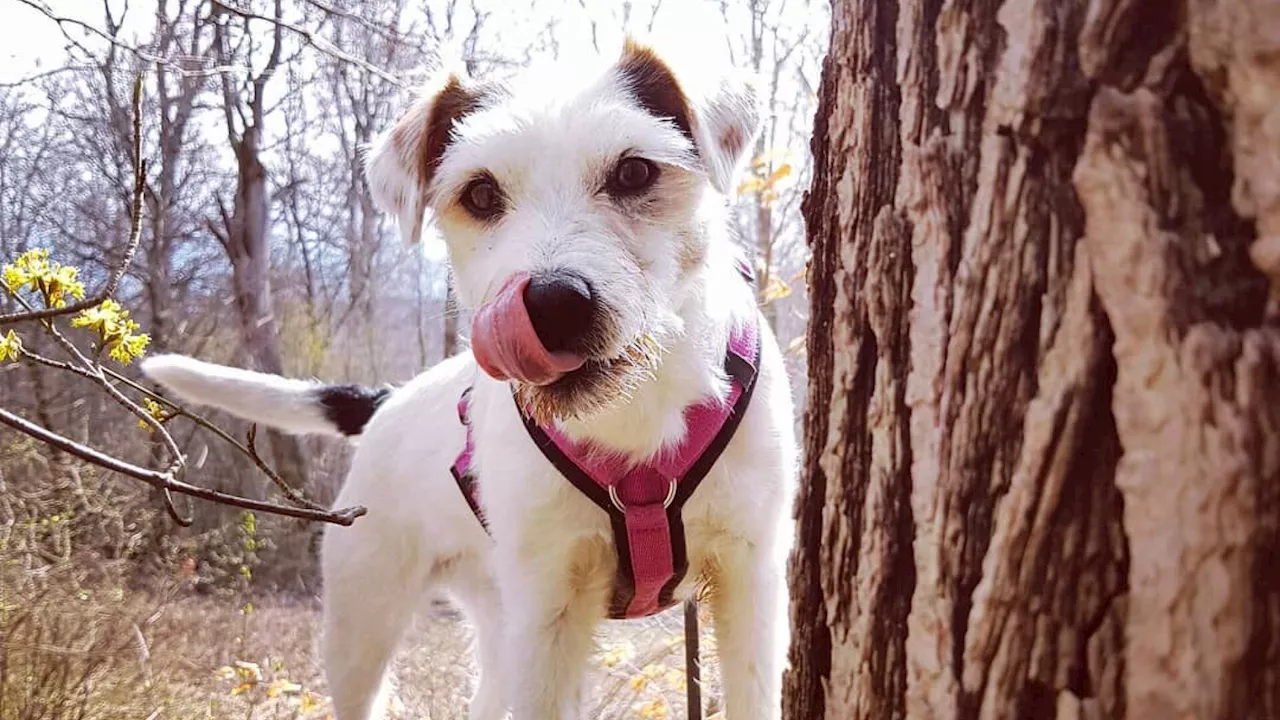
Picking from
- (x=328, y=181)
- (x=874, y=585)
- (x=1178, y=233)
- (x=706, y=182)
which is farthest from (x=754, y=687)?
(x=328, y=181)

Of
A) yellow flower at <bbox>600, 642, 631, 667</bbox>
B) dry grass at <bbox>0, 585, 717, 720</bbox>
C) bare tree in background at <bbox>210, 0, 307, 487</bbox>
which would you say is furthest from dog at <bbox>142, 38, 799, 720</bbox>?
bare tree in background at <bbox>210, 0, 307, 487</bbox>

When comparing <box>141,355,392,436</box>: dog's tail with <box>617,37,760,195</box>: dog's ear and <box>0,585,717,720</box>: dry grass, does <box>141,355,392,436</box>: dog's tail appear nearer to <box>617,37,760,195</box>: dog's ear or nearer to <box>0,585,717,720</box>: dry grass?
<box>0,585,717,720</box>: dry grass

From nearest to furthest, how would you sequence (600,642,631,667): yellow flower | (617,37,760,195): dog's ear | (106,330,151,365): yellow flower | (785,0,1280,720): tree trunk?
(785,0,1280,720): tree trunk → (106,330,151,365): yellow flower → (617,37,760,195): dog's ear → (600,642,631,667): yellow flower

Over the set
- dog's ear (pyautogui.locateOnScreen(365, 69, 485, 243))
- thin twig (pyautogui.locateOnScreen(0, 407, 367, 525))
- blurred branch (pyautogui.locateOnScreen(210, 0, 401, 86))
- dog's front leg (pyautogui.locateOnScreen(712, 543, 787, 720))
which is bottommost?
dog's front leg (pyautogui.locateOnScreen(712, 543, 787, 720))

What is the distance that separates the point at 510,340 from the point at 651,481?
67 centimetres

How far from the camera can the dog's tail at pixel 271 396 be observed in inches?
131

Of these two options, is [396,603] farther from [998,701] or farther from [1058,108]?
[1058,108]

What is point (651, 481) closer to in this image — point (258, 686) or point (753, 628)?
point (753, 628)

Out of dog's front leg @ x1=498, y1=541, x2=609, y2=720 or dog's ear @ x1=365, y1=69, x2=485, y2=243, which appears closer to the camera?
dog's front leg @ x1=498, y1=541, x2=609, y2=720

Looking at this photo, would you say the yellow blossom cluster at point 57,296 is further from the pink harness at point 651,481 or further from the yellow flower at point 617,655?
the yellow flower at point 617,655

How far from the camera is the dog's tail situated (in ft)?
10.9

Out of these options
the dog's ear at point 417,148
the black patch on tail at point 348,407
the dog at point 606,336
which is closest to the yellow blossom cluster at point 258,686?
the black patch on tail at point 348,407

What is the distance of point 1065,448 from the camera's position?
2.31 feet

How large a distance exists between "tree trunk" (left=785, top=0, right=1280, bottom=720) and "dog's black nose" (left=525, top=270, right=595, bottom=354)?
86 cm
